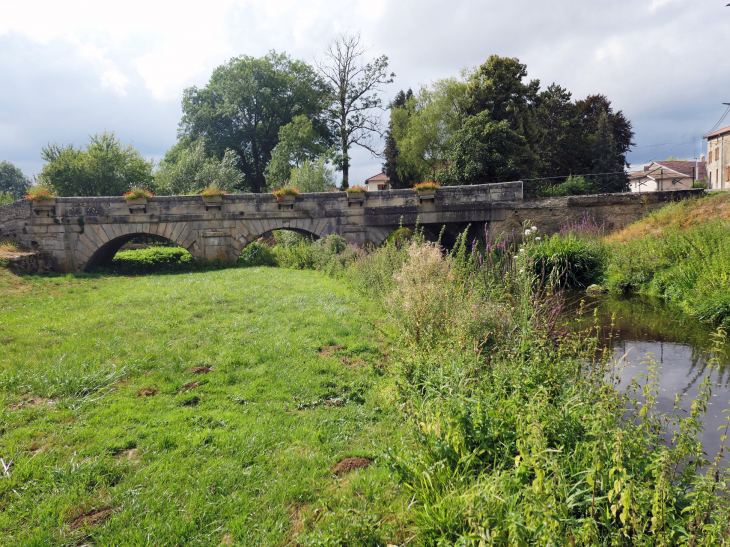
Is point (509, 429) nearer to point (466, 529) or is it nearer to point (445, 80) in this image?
point (466, 529)

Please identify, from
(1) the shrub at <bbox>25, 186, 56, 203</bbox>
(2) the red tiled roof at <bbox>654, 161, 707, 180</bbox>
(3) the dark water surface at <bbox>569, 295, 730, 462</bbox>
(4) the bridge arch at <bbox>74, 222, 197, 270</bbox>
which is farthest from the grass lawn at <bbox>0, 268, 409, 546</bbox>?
(2) the red tiled roof at <bbox>654, 161, 707, 180</bbox>

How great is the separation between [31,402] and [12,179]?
7901cm

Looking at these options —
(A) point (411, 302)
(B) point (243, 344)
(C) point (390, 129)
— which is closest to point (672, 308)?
A: (A) point (411, 302)

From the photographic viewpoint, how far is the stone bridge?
1435 centimetres

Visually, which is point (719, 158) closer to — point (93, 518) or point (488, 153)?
point (488, 153)

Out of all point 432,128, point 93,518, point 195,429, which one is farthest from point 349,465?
point 432,128

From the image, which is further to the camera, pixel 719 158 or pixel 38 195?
pixel 719 158

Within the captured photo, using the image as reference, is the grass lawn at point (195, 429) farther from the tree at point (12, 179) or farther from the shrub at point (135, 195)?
the tree at point (12, 179)

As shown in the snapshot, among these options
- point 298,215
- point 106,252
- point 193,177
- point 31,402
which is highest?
point 193,177

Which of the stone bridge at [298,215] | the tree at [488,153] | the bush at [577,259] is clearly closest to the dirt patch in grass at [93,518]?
the bush at [577,259]

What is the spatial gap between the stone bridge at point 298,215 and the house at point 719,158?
23.2m

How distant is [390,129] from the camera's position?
34.4 meters

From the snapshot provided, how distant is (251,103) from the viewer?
32844 millimetres

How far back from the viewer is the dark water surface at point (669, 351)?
4.20 metres
